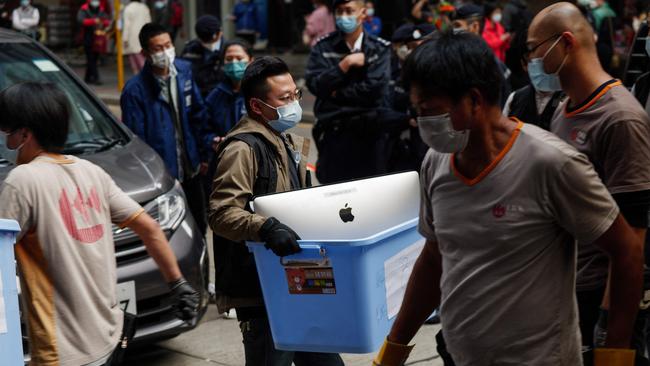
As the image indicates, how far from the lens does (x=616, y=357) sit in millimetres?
3055

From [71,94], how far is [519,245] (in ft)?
14.7

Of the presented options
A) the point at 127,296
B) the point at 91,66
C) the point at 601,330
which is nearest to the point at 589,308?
the point at 601,330

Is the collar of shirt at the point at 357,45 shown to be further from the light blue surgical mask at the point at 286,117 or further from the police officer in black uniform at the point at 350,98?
the light blue surgical mask at the point at 286,117

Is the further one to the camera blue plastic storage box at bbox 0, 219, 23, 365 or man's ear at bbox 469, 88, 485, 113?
blue plastic storage box at bbox 0, 219, 23, 365

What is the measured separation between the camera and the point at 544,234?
294cm

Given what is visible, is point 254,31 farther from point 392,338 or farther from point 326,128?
point 392,338

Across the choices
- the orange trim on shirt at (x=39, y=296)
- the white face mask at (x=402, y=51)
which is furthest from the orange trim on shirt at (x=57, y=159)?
the white face mask at (x=402, y=51)

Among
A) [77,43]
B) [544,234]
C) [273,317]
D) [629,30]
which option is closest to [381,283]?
[273,317]

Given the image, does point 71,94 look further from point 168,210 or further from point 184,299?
point 184,299

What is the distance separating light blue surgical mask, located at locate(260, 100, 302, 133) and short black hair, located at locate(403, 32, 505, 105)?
1.44m

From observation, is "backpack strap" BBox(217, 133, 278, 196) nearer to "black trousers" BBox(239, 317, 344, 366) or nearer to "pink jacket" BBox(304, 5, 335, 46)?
"black trousers" BBox(239, 317, 344, 366)

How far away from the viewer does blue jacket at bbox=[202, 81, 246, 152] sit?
292 inches

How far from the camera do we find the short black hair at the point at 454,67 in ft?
9.55

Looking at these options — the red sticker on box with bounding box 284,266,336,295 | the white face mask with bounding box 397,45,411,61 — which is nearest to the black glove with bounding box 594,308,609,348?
the red sticker on box with bounding box 284,266,336,295
